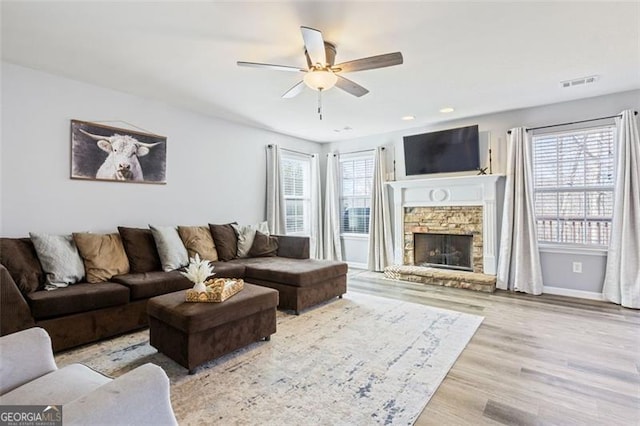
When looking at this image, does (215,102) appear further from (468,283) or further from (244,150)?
(468,283)

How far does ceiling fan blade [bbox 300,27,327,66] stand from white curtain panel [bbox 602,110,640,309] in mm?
3698

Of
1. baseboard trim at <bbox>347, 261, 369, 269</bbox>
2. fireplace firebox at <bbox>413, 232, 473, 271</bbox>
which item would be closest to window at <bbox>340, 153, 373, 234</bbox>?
baseboard trim at <bbox>347, 261, 369, 269</bbox>

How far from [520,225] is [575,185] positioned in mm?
829

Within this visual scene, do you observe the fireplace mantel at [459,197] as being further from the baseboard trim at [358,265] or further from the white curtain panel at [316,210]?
the white curtain panel at [316,210]

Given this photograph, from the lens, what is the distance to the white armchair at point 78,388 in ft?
2.63

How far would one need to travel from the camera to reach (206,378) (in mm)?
2121

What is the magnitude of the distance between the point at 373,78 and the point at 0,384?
3396 mm

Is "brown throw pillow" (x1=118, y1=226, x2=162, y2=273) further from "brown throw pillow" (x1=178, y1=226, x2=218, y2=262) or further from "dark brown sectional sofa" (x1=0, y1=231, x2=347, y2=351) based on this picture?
"brown throw pillow" (x1=178, y1=226, x2=218, y2=262)

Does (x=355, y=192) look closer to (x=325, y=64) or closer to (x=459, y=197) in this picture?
(x=459, y=197)

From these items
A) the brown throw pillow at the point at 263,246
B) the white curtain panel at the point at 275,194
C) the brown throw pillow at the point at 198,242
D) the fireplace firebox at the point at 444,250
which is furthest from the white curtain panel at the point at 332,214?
the brown throw pillow at the point at 198,242

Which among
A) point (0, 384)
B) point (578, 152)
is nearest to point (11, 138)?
point (0, 384)

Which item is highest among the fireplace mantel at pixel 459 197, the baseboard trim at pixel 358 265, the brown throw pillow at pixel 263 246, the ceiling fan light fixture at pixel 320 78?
the ceiling fan light fixture at pixel 320 78

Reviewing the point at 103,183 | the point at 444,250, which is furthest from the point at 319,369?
the point at 444,250

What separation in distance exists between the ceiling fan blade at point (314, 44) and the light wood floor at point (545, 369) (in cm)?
240
